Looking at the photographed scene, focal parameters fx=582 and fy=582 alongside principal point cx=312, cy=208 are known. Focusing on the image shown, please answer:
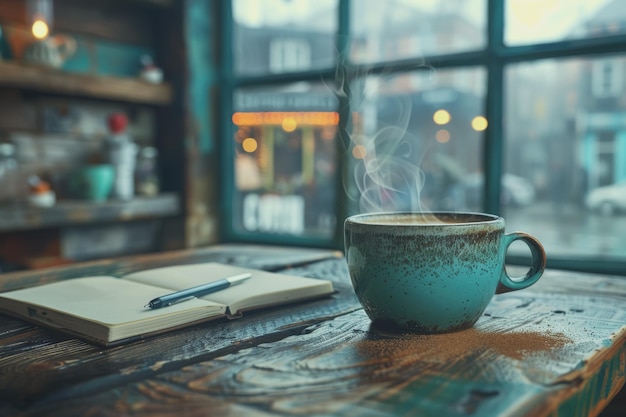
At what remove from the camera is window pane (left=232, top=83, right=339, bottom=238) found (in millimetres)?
2539

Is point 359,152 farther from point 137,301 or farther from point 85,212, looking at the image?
point 137,301

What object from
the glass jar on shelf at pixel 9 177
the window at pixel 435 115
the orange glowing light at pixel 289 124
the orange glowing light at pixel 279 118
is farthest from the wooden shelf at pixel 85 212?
the orange glowing light at pixel 289 124

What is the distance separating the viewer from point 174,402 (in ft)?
1.55

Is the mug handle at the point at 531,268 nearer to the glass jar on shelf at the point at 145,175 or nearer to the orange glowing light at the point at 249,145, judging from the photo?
the glass jar on shelf at the point at 145,175

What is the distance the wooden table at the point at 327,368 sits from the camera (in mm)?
468

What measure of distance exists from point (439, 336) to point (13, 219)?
5.85 ft

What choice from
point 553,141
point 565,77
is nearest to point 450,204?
point 553,141

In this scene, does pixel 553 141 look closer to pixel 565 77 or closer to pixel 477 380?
pixel 565 77

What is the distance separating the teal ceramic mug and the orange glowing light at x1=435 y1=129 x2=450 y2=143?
5.44ft

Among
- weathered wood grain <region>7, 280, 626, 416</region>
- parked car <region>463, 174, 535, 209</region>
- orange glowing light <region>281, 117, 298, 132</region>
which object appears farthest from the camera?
orange glowing light <region>281, 117, 298, 132</region>

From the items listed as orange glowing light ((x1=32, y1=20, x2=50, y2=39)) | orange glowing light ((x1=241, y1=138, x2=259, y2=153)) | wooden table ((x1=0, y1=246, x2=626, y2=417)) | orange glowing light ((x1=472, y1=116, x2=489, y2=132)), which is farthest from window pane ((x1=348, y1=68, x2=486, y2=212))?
wooden table ((x1=0, y1=246, x2=626, y2=417))

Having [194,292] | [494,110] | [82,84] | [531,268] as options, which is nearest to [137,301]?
[194,292]

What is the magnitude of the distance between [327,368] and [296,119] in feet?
7.24

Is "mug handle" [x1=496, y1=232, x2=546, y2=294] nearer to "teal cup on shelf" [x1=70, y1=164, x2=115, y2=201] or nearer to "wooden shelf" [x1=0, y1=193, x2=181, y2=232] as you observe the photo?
"wooden shelf" [x1=0, y1=193, x2=181, y2=232]
